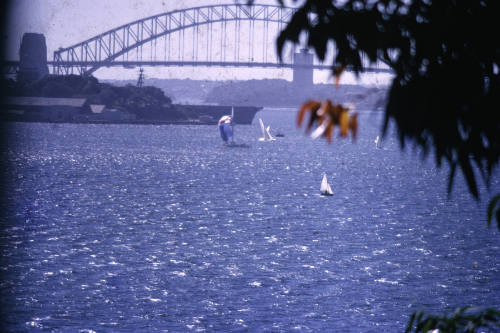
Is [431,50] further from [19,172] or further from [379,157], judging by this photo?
[379,157]

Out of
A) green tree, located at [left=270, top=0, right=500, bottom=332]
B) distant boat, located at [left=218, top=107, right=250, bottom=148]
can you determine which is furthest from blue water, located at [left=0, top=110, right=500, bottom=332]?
distant boat, located at [left=218, top=107, right=250, bottom=148]

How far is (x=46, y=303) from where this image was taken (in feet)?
96.7

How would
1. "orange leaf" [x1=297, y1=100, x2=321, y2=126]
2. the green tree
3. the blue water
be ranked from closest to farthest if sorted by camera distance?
"orange leaf" [x1=297, y1=100, x2=321, y2=126], the green tree, the blue water

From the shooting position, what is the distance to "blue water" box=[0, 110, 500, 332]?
2861cm

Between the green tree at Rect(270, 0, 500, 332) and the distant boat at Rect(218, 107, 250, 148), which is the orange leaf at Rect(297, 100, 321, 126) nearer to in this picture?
the green tree at Rect(270, 0, 500, 332)

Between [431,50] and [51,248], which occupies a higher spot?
[431,50]

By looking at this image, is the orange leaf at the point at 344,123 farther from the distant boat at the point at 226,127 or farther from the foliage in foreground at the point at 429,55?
the distant boat at the point at 226,127

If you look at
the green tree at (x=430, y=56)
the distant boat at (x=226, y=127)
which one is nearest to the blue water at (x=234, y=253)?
the green tree at (x=430, y=56)

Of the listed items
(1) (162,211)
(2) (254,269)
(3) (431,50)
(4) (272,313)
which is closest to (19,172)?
(1) (162,211)

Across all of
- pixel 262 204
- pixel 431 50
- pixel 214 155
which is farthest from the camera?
pixel 214 155

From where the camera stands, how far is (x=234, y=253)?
40.0 metres

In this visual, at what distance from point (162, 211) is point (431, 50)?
53.5 m

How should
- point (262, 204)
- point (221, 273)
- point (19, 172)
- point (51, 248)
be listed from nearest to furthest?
point (221, 273), point (51, 248), point (262, 204), point (19, 172)

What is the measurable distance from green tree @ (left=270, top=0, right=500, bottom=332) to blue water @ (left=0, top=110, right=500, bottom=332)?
40 centimetres
